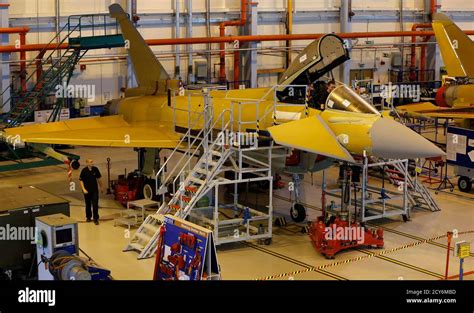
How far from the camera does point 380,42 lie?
1380 inches

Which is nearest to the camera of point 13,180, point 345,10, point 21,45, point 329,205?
point 329,205

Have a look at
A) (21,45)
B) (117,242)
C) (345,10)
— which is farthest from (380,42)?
(117,242)

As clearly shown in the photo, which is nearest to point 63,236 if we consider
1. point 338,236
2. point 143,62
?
point 338,236

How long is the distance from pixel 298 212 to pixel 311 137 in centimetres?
297

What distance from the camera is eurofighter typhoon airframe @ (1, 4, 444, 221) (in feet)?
48.3

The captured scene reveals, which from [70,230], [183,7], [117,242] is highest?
[183,7]

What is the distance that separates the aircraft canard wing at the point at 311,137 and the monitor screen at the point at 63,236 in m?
4.63

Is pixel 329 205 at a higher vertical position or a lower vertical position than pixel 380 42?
lower

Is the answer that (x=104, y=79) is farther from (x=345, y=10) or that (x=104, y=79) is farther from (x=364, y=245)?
(x=364, y=245)

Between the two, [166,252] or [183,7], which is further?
[183,7]

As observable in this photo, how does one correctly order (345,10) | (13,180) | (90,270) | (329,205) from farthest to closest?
(345,10)
(13,180)
(329,205)
(90,270)

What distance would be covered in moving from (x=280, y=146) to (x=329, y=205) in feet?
8.82

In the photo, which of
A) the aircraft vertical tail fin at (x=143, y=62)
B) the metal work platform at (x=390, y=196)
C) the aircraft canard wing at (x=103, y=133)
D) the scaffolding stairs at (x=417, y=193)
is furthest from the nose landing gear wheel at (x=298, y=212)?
the aircraft vertical tail fin at (x=143, y=62)

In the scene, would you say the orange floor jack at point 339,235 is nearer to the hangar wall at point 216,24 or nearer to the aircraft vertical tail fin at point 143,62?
the aircraft vertical tail fin at point 143,62
